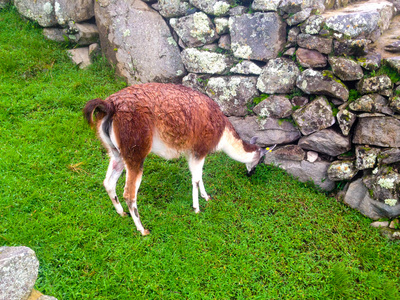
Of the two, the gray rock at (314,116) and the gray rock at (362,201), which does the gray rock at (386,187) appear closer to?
the gray rock at (362,201)

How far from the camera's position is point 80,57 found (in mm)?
6688

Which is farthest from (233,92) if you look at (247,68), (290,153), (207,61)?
(290,153)

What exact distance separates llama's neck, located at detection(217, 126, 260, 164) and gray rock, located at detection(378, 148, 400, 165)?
5.70ft

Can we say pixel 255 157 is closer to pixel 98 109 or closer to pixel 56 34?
pixel 98 109

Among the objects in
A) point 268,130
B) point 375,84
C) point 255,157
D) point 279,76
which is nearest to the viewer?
point 375,84

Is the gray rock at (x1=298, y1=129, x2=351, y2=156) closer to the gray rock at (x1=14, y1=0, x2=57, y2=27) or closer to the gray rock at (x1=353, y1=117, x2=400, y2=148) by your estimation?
the gray rock at (x1=353, y1=117, x2=400, y2=148)

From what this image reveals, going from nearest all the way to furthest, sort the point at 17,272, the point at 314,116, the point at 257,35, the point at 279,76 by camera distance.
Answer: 1. the point at 17,272
2. the point at 314,116
3. the point at 279,76
4. the point at 257,35

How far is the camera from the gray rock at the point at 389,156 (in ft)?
13.7

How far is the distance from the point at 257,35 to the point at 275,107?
1.25 m

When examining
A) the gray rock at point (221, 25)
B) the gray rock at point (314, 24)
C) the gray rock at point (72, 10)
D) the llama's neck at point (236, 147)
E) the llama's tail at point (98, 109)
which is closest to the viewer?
the llama's tail at point (98, 109)

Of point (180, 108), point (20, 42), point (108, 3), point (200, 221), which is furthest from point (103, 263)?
point (20, 42)

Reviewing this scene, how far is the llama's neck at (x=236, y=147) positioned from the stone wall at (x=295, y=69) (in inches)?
25.0

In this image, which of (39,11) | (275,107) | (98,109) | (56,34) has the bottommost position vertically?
(275,107)

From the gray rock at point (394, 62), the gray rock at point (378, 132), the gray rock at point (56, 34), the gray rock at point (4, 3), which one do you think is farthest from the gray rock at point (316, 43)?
the gray rock at point (4, 3)
